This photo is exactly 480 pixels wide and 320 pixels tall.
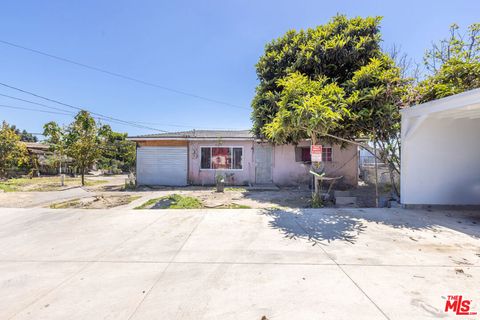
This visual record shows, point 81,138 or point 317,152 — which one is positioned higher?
point 81,138

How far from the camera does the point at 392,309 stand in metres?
2.26

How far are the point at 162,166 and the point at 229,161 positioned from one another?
4.07 meters

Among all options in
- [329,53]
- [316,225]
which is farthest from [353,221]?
[329,53]

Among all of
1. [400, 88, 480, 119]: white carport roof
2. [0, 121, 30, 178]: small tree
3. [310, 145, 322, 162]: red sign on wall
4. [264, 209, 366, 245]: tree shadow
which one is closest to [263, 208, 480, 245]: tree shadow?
[264, 209, 366, 245]: tree shadow

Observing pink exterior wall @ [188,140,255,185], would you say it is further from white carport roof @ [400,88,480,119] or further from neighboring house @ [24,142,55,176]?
neighboring house @ [24,142,55,176]

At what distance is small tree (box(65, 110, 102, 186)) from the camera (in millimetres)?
14523

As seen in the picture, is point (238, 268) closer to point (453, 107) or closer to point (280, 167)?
point (453, 107)

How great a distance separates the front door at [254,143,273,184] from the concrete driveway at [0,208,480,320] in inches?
295

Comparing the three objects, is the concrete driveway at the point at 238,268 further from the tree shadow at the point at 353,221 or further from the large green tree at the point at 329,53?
the large green tree at the point at 329,53

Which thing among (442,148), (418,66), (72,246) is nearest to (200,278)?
(72,246)

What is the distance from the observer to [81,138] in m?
14.6

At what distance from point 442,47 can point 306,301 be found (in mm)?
14645

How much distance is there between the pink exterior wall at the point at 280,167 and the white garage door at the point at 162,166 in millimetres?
475

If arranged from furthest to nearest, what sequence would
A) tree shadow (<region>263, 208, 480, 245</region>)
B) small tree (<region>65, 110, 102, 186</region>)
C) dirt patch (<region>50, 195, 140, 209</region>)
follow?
1. small tree (<region>65, 110, 102, 186</region>)
2. dirt patch (<region>50, 195, 140, 209</region>)
3. tree shadow (<region>263, 208, 480, 245</region>)
